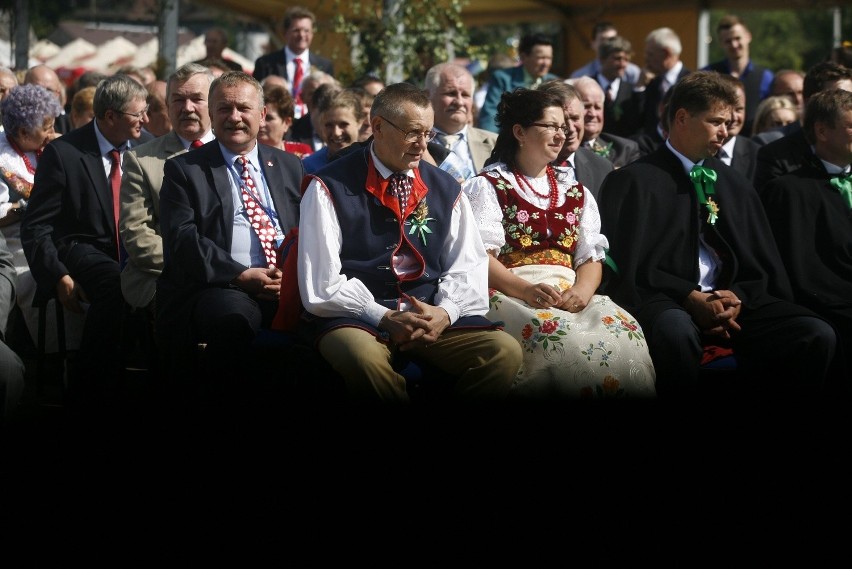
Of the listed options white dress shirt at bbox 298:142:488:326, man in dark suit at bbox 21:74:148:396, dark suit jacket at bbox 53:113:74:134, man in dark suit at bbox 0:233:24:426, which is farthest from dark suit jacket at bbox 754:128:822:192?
dark suit jacket at bbox 53:113:74:134

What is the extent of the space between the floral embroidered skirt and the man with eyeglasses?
22cm

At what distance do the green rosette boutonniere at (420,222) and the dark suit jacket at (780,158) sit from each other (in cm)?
233

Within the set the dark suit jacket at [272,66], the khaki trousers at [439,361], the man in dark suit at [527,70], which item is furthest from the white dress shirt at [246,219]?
the dark suit jacket at [272,66]

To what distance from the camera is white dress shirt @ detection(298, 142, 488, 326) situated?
4547 millimetres

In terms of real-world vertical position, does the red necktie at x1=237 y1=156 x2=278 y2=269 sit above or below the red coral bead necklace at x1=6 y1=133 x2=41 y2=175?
below

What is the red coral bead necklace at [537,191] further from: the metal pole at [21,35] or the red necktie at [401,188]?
the metal pole at [21,35]

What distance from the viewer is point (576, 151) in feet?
20.3

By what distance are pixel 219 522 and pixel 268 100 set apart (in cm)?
364

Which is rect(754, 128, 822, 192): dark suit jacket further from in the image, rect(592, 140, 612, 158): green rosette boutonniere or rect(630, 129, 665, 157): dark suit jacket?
rect(630, 129, 665, 157): dark suit jacket

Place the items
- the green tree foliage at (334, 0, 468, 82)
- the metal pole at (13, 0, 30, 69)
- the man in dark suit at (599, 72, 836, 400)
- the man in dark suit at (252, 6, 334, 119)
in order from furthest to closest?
the metal pole at (13, 0, 30, 69) < the green tree foliage at (334, 0, 468, 82) < the man in dark suit at (252, 6, 334, 119) < the man in dark suit at (599, 72, 836, 400)

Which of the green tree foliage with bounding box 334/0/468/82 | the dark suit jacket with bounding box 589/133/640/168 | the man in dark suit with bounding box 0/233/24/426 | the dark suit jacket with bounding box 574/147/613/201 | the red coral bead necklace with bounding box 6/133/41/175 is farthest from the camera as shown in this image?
the green tree foliage with bounding box 334/0/468/82

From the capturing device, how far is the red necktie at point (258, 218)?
5168 mm

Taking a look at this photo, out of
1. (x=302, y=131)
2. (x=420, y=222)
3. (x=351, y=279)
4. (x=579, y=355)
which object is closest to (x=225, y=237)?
(x=351, y=279)

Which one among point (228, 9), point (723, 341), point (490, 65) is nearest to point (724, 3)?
point (490, 65)
